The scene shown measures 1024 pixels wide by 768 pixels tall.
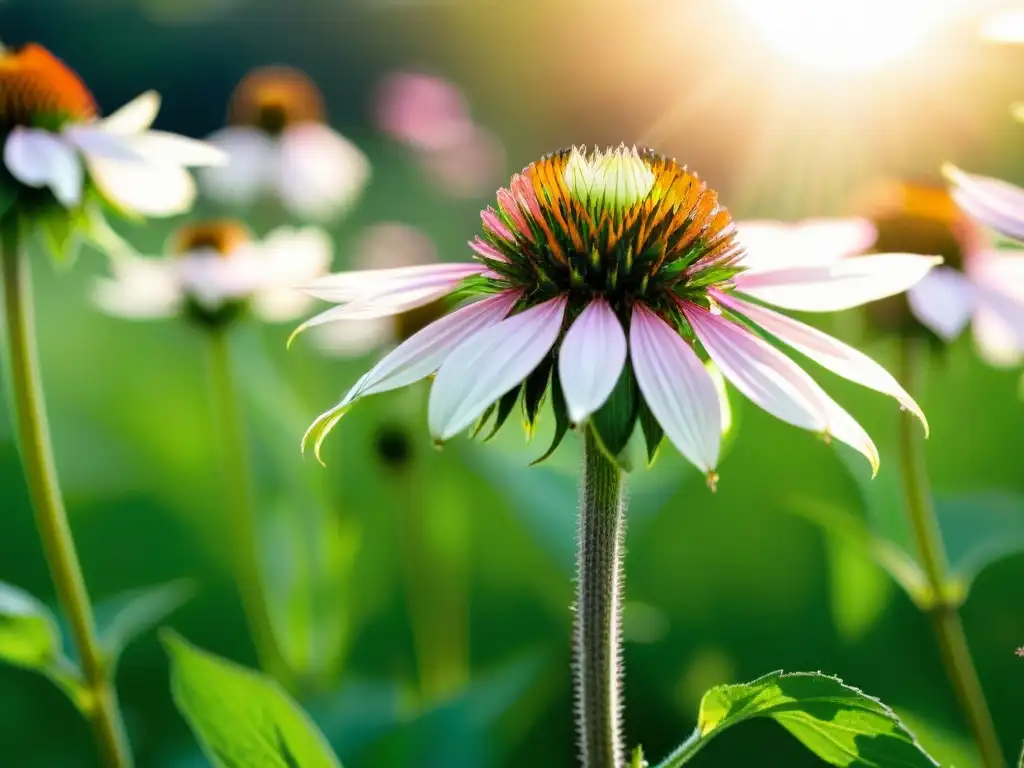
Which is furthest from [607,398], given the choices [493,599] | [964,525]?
[493,599]

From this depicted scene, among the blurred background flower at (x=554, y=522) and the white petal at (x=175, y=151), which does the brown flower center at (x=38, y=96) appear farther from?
the blurred background flower at (x=554, y=522)

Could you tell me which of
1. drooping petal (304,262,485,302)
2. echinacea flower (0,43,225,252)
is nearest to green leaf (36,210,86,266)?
echinacea flower (0,43,225,252)

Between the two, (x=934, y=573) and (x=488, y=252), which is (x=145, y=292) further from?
(x=934, y=573)

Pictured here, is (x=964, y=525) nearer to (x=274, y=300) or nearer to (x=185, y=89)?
(x=274, y=300)

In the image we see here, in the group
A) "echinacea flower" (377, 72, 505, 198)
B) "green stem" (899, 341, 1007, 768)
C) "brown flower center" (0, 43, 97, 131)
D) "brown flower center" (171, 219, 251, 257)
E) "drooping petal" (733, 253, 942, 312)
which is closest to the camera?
"drooping petal" (733, 253, 942, 312)

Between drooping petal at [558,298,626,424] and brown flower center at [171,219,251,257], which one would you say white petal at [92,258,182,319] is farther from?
drooping petal at [558,298,626,424]
